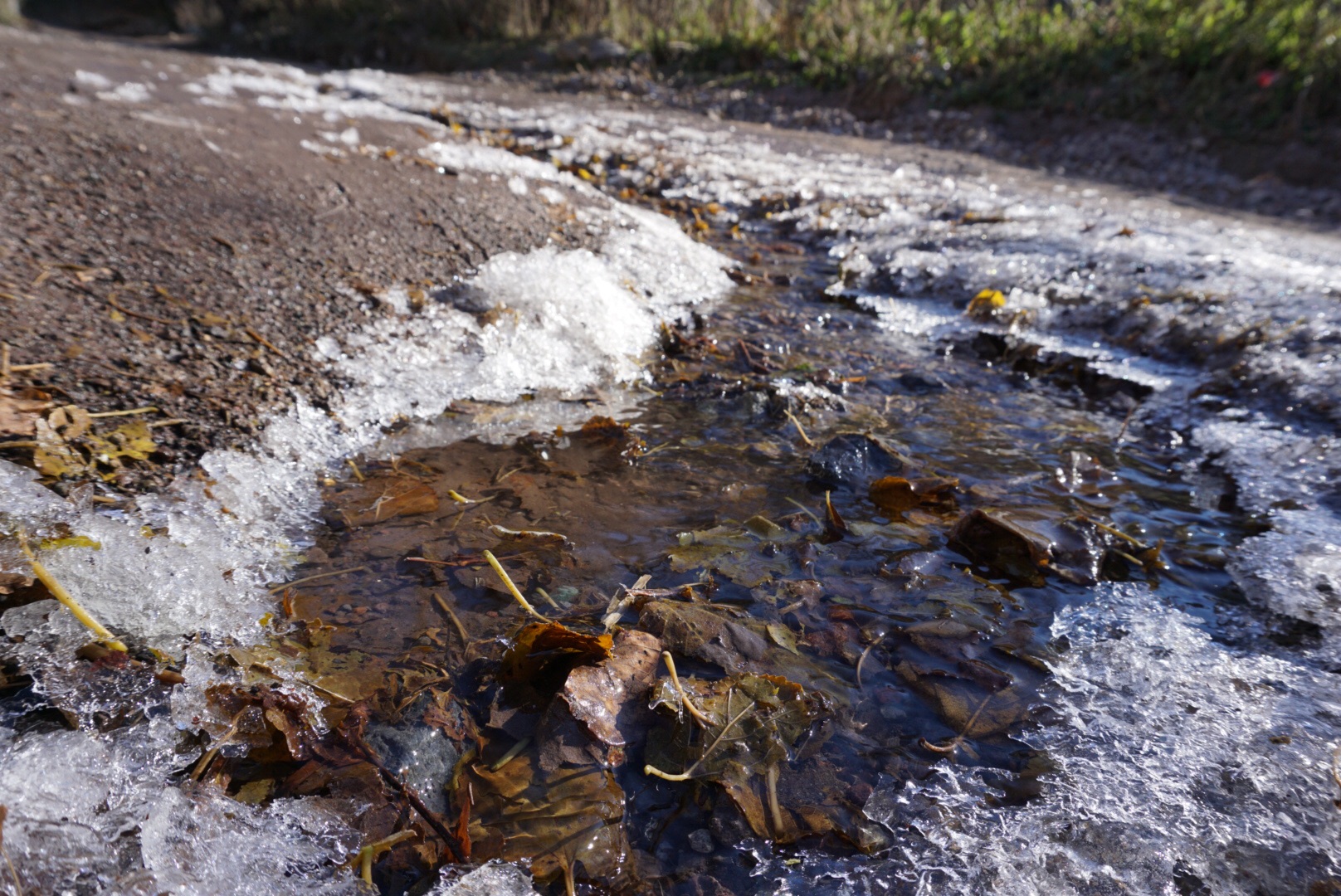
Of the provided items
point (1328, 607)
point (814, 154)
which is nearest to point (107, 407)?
point (1328, 607)

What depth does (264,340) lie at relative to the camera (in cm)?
204

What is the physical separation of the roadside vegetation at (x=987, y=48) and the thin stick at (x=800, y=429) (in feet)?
26.9

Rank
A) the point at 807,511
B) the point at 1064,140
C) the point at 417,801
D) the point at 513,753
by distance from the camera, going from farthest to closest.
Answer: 1. the point at 1064,140
2. the point at 807,511
3. the point at 513,753
4. the point at 417,801

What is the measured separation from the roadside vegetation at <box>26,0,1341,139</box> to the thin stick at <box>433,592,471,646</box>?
9459 mm

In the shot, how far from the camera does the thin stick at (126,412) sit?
1.60m

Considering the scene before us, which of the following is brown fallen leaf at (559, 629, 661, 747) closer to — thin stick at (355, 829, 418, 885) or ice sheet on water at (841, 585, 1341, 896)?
thin stick at (355, 829, 418, 885)

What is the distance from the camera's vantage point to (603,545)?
1.71 metres

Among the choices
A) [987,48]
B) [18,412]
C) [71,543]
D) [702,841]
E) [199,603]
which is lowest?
[702,841]

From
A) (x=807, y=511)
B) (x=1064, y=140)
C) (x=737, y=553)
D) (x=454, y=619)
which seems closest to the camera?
(x=454, y=619)

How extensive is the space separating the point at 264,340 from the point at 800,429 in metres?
1.59

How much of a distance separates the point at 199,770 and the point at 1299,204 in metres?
8.98

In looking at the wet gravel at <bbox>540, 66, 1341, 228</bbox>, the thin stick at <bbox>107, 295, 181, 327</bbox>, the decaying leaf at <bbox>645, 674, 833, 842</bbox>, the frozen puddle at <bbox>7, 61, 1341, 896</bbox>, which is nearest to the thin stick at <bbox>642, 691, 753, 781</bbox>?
the decaying leaf at <bbox>645, 674, 833, 842</bbox>

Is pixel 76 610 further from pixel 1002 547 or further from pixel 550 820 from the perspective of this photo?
pixel 1002 547

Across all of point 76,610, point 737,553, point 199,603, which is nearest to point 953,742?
point 737,553
